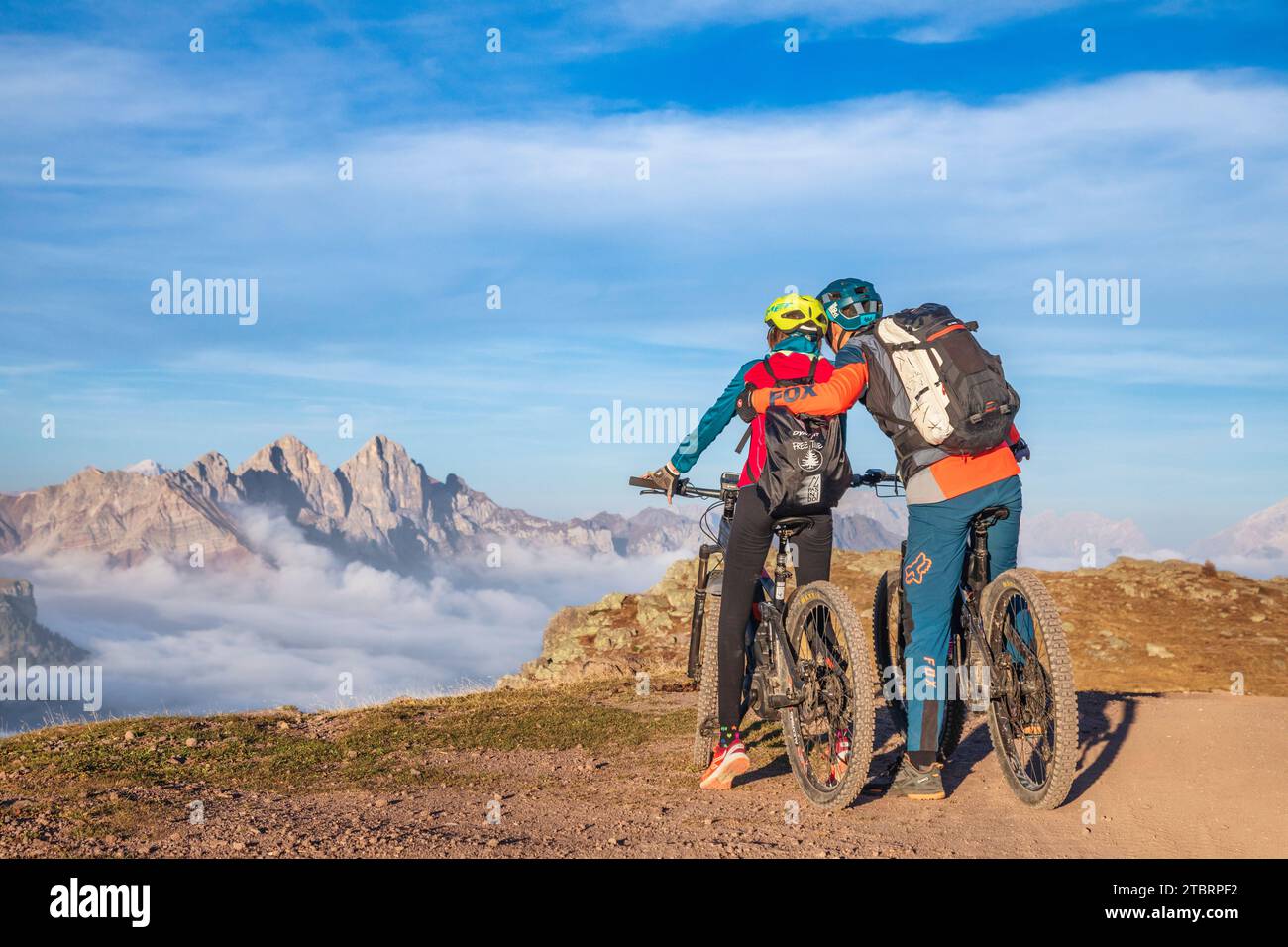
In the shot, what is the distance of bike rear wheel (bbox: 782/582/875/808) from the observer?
638cm

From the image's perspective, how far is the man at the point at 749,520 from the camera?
703cm

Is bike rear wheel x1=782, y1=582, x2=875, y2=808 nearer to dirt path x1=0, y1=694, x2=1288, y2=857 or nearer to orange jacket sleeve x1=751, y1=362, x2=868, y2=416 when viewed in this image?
dirt path x1=0, y1=694, x2=1288, y2=857

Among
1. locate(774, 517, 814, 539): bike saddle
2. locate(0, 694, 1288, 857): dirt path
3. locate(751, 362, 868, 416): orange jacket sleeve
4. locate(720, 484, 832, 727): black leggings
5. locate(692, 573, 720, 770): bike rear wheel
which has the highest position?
locate(751, 362, 868, 416): orange jacket sleeve

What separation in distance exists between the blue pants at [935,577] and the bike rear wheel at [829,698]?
0.41 meters

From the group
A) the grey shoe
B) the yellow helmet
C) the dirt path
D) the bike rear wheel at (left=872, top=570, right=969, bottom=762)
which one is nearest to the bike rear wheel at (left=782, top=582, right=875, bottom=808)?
the dirt path

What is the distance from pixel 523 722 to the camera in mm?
10172

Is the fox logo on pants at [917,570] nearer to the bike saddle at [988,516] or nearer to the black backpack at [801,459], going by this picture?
the bike saddle at [988,516]

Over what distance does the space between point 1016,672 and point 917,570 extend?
34.1 inches

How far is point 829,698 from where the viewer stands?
22.6 ft

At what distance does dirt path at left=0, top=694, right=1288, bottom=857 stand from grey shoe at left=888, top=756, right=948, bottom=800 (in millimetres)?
89

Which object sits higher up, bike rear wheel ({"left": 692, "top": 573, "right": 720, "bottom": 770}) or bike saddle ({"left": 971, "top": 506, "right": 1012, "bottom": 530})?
bike saddle ({"left": 971, "top": 506, "right": 1012, "bottom": 530})

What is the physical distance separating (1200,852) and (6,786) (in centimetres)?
735

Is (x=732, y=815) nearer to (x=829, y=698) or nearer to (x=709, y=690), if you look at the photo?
(x=829, y=698)
